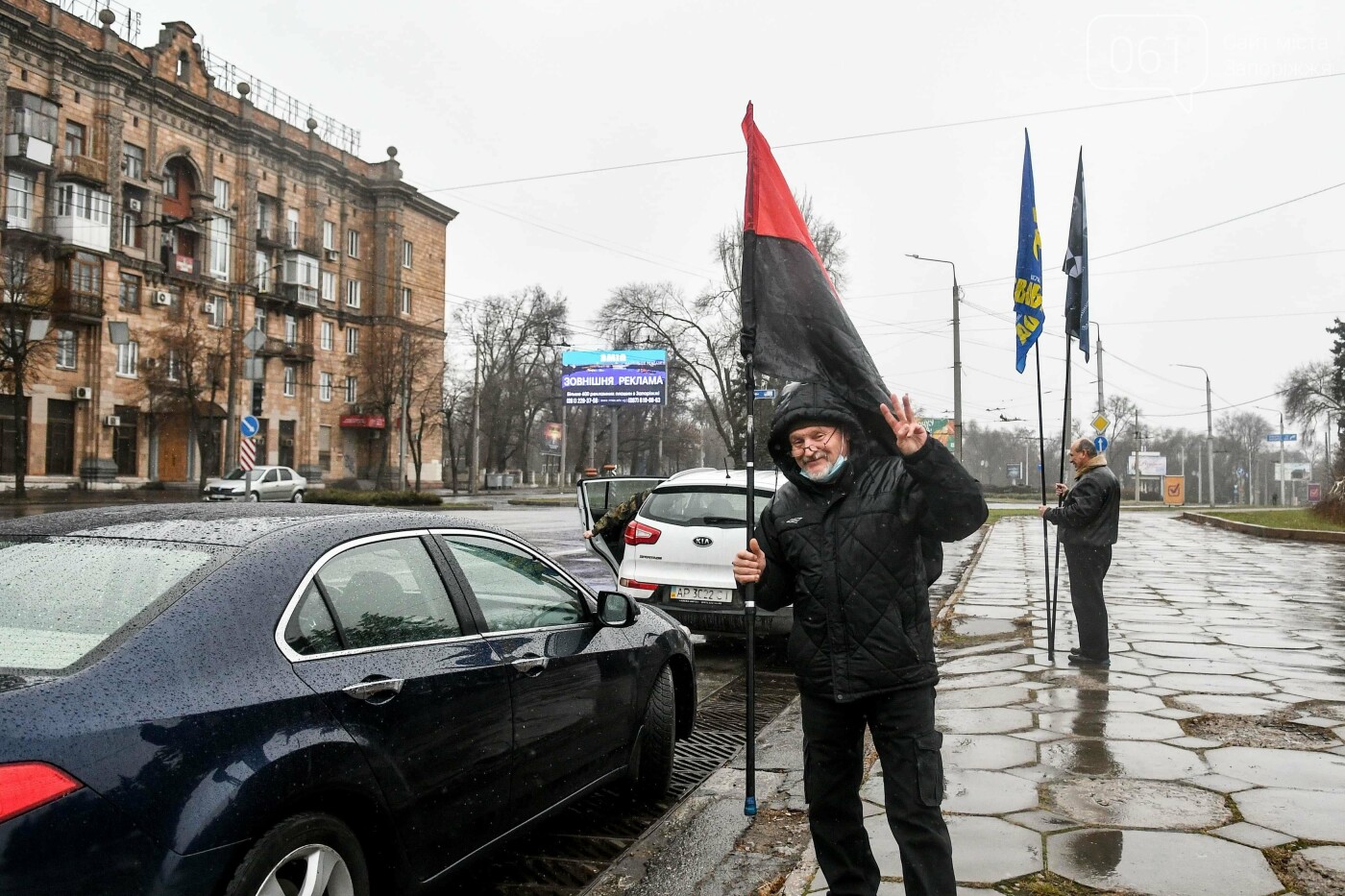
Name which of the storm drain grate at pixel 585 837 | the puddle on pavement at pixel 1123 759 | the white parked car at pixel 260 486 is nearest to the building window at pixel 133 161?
the white parked car at pixel 260 486

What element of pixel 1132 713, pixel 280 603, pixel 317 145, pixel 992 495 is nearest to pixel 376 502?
pixel 1132 713

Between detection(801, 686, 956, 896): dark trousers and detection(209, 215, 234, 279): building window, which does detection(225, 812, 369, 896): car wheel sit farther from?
detection(209, 215, 234, 279): building window

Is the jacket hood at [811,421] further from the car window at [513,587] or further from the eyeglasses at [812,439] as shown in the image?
the car window at [513,587]

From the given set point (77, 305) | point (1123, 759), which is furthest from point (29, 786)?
point (77, 305)

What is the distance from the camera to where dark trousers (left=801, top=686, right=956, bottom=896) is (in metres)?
3.06

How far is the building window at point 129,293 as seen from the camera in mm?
43656

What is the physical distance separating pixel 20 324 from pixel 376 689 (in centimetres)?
3824

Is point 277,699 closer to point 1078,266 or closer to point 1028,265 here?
point 1028,265

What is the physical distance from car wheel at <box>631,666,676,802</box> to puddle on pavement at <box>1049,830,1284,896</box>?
1.78 m

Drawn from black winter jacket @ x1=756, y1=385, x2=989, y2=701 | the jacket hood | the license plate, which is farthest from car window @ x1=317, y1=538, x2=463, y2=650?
the license plate

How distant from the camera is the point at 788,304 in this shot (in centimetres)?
396

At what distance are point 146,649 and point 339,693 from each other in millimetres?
564

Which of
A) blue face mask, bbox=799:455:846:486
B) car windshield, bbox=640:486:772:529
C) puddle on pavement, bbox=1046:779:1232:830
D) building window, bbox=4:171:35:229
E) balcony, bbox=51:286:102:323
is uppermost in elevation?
building window, bbox=4:171:35:229

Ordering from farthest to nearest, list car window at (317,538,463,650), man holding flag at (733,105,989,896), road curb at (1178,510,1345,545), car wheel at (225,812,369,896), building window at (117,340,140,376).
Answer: building window at (117,340,140,376), road curb at (1178,510,1345,545), car window at (317,538,463,650), man holding flag at (733,105,989,896), car wheel at (225,812,369,896)
